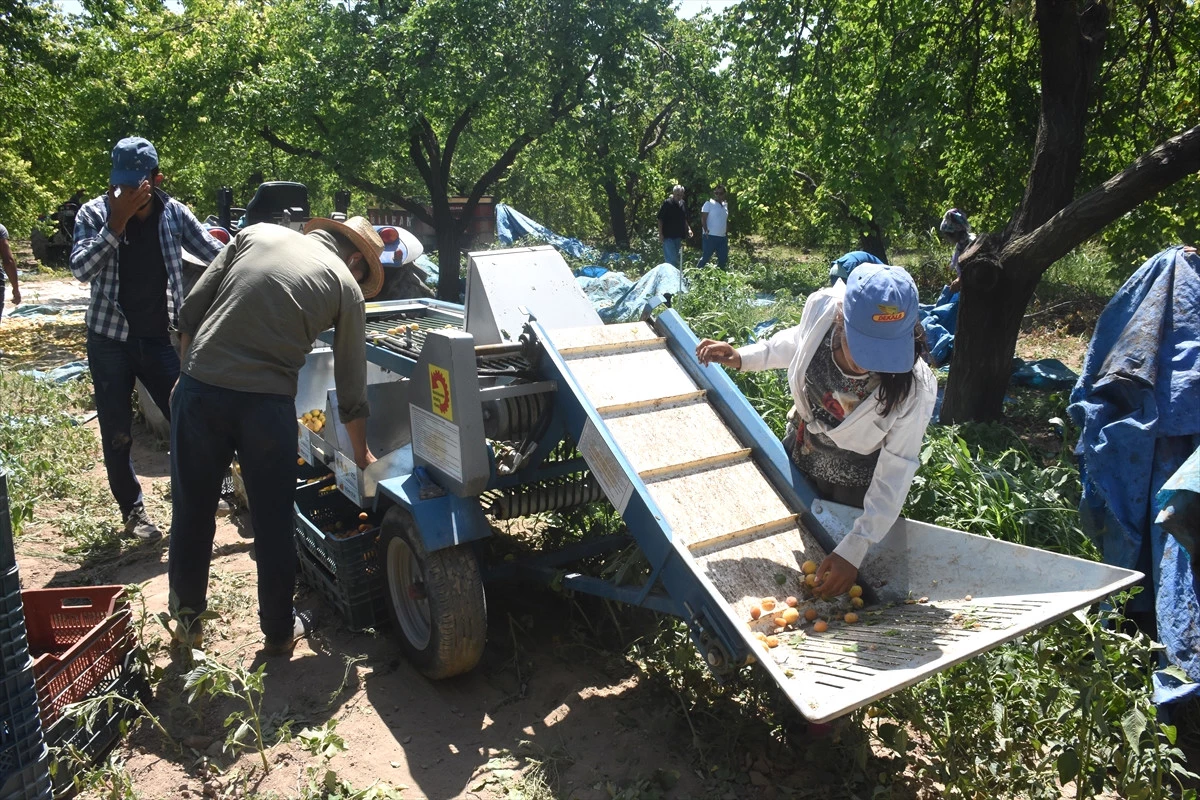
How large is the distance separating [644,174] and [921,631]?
13832 mm

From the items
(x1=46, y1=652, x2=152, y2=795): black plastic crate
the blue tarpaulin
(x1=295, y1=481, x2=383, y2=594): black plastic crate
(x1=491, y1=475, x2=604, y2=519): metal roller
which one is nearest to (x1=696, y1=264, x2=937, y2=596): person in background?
(x1=491, y1=475, x2=604, y2=519): metal roller

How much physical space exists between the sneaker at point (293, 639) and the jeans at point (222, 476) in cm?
A: 10

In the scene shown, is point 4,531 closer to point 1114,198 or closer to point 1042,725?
point 1042,725

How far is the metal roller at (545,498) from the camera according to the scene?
12.3 ft

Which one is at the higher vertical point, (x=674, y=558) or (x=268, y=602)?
(x=674, y=558)

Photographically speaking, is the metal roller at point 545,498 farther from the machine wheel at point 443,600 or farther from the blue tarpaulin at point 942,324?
the blue tarpaulin at point 942,324

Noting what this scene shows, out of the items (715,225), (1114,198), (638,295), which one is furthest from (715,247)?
(1114,198)

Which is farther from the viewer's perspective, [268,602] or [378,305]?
[378,305]

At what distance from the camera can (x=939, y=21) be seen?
7105mm

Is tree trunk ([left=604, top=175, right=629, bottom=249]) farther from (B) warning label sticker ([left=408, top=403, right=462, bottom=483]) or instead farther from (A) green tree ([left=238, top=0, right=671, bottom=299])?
(B) warning label sticker ([left=408, top=403, right=462, bottom=483])

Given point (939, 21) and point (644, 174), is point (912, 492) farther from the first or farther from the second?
point (644, 174)

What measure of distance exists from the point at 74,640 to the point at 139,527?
1.72 m

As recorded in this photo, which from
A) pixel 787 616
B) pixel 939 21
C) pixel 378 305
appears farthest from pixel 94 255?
pixel 939 21

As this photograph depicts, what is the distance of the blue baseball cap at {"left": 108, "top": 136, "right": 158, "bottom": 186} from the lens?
13.7 ft
